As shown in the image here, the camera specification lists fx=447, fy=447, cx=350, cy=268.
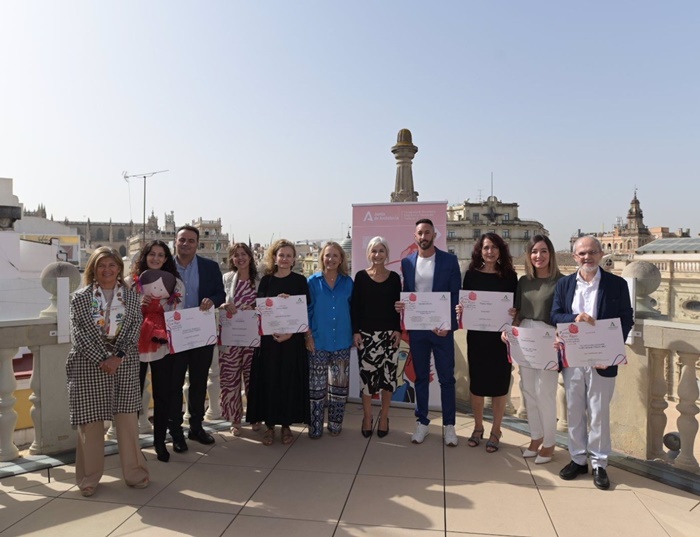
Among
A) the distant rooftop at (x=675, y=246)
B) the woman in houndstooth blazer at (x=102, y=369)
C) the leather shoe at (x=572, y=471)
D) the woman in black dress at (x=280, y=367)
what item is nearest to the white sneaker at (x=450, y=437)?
the leather shoe at (x=572, y=471)

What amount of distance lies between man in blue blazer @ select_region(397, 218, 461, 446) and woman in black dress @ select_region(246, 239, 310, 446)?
3.49 feet

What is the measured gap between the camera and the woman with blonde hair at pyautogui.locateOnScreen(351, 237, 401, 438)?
14.1 ft


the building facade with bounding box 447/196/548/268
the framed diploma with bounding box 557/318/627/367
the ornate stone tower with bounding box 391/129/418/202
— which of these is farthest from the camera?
the building facade with bounding box 447/196/548/268

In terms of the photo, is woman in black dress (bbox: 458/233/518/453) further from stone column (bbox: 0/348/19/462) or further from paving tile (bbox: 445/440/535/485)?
stone column (bbox: 0/348/19/462)

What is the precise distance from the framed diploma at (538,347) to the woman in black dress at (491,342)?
33 centimetres

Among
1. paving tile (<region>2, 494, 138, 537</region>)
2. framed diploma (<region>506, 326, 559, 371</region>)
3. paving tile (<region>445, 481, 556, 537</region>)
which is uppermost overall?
framed diploma (<region>506, 326, 559, 371</region>)

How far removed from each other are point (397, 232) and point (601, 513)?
352cm

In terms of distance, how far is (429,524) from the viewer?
9.49 feet

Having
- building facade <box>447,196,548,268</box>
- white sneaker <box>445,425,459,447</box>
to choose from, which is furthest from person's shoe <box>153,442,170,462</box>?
building facade <box>447,196,548,268</box>

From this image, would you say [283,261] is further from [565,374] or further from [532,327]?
[565,374]

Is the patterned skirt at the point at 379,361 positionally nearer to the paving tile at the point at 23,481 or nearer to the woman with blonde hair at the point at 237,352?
the woman with blonde hair at the point at 237,352

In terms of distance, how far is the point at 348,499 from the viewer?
3207mm

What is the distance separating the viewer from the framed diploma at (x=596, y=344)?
3248mm

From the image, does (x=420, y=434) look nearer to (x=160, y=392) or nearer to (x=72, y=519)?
(x=160, y=392)
